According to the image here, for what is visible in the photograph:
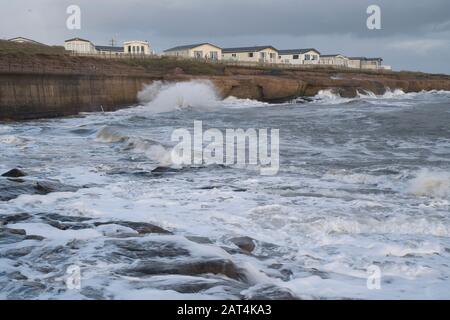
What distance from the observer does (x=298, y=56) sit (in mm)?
75000

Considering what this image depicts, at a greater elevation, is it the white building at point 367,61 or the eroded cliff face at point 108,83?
the white building at point 367,61

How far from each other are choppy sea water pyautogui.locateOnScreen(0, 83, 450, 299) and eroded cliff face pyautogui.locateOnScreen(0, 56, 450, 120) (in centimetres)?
1172

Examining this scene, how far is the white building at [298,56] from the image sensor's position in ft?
245

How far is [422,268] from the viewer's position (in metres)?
5.76

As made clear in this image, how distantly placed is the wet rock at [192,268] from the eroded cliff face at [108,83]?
2368cm

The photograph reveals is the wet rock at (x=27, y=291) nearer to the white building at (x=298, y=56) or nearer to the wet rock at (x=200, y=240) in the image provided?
the wet rock at (x=200, y=240)

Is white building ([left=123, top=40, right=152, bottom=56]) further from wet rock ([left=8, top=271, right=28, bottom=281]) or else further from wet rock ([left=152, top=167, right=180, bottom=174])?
wet rock ([left=8, top=271, right=28, bottom=281])

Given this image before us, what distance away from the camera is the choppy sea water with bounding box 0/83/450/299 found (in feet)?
16.6

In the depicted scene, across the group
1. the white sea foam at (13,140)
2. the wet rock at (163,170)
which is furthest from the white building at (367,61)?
the wet rock at (163,170)

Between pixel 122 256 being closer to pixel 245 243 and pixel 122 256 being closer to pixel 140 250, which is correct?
pixel 140 250

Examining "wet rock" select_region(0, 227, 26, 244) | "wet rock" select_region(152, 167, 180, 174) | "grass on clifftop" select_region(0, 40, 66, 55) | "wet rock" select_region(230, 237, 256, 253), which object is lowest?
"wet rock" select_region(230, 237, 256, 253)

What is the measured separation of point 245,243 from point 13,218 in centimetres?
363

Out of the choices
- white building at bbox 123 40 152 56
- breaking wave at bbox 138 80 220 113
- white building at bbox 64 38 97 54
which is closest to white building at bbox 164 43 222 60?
white building at bbox 123 40 152 56
